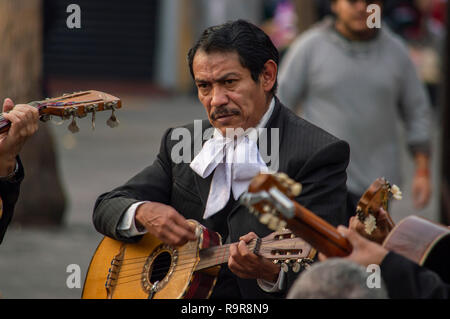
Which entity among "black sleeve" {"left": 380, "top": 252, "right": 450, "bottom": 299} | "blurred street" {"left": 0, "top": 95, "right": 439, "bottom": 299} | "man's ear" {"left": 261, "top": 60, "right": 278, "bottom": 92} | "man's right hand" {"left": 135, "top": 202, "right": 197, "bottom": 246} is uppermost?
"man's ear" {"left": 261, "top": 60, "right": 278, "bottom": 92}

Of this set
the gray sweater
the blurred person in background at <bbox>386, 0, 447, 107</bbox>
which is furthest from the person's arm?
the blurred person in background at <bbox>386, 0, 447, 107</bbox>

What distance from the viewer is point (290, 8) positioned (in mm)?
19438

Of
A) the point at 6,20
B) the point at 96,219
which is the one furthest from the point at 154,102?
the point at 96,219

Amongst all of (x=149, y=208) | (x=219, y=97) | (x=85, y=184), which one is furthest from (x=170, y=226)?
(x=85, y=184)

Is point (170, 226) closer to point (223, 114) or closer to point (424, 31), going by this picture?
point (223, 114)

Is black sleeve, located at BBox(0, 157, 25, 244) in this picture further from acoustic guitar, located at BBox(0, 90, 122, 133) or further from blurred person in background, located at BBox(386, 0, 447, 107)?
blurred person in background, located at BBox(386, 0, 447, 107)

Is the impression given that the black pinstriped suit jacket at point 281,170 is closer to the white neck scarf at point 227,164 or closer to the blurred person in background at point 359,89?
the white neck scarf at point 227,164

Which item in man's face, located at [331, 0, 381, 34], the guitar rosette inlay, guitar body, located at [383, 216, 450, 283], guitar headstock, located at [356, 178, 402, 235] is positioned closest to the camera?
guitar body, located at [383, 216, 450, 283]

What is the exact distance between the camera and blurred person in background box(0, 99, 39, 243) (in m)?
3.82

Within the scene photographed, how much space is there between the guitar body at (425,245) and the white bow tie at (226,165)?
33.4 inches

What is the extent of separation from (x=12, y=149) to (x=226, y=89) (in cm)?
85

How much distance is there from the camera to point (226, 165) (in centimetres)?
391

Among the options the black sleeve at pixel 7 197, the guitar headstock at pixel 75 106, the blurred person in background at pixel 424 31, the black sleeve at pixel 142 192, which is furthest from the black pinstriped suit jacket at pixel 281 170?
A: the blurred person in background at pixel 424 31

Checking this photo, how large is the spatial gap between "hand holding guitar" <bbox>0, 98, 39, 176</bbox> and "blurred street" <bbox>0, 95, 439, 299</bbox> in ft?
9.74
